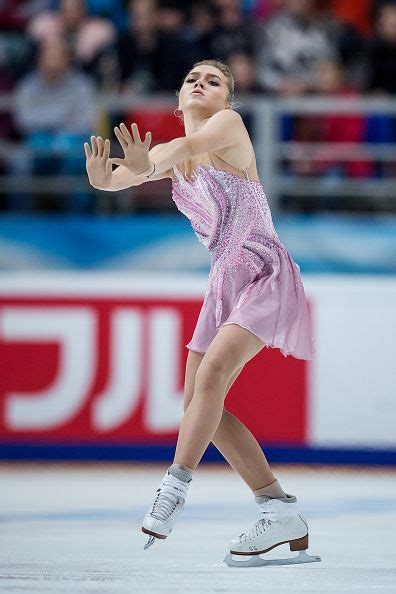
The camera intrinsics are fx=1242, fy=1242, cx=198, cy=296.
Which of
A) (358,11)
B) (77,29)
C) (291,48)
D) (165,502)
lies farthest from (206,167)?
(358,11)

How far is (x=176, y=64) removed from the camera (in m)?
8.41

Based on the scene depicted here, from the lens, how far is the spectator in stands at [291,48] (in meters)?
8.58

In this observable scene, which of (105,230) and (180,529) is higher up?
(105,230)

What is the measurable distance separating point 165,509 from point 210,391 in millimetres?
437

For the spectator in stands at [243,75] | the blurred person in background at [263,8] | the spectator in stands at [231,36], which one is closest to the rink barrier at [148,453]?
the spectator in stands at [243,75]

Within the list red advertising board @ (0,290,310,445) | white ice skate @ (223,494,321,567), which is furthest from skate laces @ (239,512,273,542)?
red advertising board @ (0,290,310,445)

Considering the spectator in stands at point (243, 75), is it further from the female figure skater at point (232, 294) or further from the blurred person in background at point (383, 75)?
the female figure skater at point (232, 294)

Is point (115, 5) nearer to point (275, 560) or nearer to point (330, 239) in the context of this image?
point (330, 239)

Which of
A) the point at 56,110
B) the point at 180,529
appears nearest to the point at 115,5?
the point at 56,110

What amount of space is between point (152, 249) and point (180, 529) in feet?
9.42

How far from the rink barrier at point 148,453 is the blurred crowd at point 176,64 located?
5.15 ft

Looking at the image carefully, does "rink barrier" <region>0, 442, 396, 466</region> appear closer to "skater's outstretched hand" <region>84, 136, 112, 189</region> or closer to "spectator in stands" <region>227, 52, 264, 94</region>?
"spectator in stands" <region>227, 52, 264, 94</region>

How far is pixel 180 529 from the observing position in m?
5.45

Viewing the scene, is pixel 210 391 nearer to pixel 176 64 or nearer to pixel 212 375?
pixel 212 375
